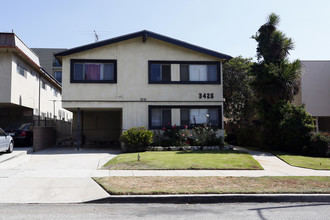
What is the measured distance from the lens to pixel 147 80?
57.4ft

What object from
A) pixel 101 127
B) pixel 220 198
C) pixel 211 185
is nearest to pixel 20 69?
pixel 101 127

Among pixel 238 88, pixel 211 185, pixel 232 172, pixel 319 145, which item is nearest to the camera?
pixel 211 185

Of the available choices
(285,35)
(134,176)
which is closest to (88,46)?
(134,176)

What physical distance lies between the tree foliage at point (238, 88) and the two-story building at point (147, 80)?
6.27 m

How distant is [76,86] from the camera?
16.9m

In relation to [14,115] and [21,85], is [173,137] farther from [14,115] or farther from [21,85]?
[14,115]

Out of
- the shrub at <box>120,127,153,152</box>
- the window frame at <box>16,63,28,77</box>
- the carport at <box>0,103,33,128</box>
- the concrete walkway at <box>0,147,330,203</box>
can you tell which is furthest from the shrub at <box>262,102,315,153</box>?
the carport at <box>0,103,33,128</box>

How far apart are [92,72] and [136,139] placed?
16.3 ft

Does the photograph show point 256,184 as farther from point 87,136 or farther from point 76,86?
point 87,136

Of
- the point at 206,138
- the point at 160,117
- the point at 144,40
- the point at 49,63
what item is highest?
the point at 49,63

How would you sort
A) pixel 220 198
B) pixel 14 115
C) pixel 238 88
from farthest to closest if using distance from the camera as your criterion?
pixel 238 88 → pixel 14 115 → pixel 220 198

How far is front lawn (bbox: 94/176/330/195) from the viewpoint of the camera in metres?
7.23

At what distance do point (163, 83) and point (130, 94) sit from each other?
206 centimetres

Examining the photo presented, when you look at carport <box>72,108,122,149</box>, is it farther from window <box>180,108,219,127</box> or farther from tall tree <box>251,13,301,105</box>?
tall tree <box>251,13,301,105</box>
